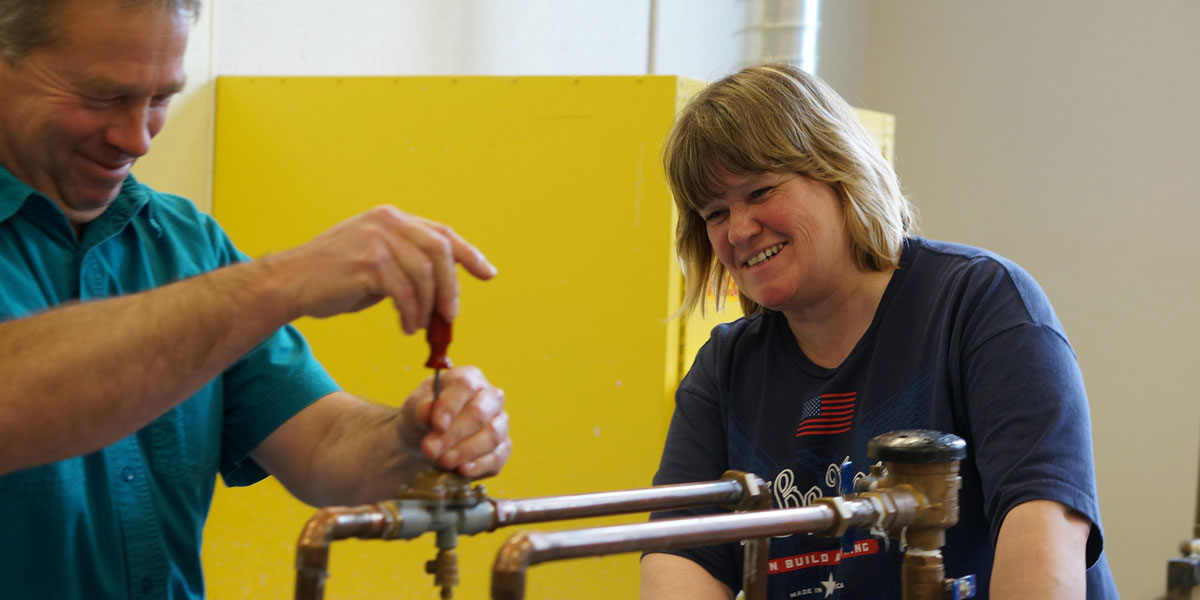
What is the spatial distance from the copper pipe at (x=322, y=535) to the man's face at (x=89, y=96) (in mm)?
497

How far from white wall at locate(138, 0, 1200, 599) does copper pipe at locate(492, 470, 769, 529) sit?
83.9 inches

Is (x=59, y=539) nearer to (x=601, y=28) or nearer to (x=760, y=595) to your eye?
(x=760, y=595)

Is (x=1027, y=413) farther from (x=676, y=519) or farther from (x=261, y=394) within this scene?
(x=261, y=394)

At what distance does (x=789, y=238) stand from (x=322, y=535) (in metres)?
0.81

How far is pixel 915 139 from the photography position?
4160 mm

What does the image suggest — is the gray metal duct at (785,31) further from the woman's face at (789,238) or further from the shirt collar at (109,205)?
the shirt collar at (109,205)

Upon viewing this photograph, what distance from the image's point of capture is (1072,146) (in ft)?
12.6

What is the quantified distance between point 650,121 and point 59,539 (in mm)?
1174

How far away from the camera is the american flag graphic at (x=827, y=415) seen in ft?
4.51

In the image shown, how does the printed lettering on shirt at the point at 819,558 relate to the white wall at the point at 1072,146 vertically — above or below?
below

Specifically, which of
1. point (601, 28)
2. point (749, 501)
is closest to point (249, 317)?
→ point (749, 501)

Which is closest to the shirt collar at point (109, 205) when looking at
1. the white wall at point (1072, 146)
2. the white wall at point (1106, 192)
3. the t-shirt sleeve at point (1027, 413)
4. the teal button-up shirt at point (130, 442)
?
the teal button-up shirt at point (130, 442)

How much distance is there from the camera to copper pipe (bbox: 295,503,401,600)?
77 centimetres

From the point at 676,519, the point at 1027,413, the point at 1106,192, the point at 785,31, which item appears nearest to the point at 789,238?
the point at 1027,413
